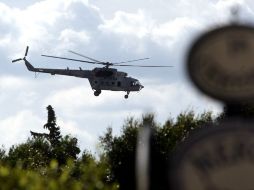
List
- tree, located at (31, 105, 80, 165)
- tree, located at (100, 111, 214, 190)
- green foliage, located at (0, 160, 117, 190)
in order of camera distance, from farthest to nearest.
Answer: tree, located at (31, 105, 80, 165), tree, located at (100, 111, 214, 190), green foliage, located at (0, 160, 117, 190)

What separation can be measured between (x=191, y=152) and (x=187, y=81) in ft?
2.53

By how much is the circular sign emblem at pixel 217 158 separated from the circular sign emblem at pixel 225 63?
40 cm

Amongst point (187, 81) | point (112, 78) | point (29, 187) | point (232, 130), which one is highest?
point (112, 78)

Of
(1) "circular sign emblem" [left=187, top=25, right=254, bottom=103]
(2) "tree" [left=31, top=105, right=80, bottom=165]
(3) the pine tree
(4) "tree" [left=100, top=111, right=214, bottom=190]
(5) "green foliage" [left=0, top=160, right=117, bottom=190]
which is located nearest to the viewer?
(1) "circular sign emblem" [left=187, top=25, right=254, bottom=103]

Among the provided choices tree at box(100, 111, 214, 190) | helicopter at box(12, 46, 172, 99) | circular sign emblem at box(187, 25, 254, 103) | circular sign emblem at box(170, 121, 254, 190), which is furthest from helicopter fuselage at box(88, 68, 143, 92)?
circular sign emblem at box(170, 121, 254, 190)

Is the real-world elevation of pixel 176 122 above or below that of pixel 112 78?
below

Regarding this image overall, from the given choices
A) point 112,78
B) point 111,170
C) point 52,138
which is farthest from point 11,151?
point 111,170

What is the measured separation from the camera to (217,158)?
732 centimetres

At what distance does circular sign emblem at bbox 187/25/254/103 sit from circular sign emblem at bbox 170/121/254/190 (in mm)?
395

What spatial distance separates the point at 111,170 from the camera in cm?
4844

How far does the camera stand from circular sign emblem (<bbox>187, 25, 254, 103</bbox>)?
747cm

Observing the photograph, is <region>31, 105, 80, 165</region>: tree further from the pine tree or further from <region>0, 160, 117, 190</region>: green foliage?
<region>0, 160, 117, 190</region>: green foliage

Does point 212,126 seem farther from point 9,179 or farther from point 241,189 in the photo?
point 9,179

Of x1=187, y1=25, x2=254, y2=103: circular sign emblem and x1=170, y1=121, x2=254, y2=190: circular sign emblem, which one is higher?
x1=187, y1=25, x2=254, y2=103: circular sign emblem
